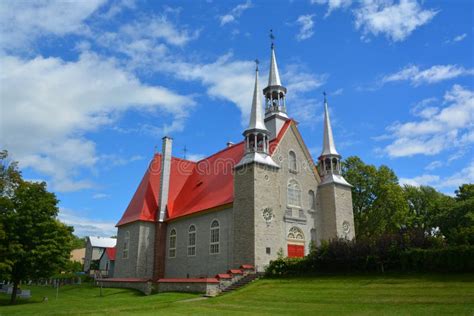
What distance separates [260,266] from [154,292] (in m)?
7.41

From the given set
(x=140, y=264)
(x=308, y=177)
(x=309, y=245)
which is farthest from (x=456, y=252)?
(x=140, y=264)

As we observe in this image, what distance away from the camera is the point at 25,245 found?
84.1ft

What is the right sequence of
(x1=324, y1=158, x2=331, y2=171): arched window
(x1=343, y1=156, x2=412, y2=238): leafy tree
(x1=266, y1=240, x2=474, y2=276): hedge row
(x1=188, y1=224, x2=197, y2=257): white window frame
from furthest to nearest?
(x1=343, y1=156, x2=412, y2=238): leafy tree < (x1=324, y1=158, x2=331, y2=171): arched window < (x1=188, y1=224, x2=197, y2=257): white window frame < (x1=266, y1=240, x2=474, y2=276): hedge row

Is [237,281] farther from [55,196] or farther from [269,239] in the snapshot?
[55,196]

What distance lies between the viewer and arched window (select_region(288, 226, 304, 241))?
28486 millimetres

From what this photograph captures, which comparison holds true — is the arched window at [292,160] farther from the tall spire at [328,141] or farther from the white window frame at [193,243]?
the white window frame at [193,243]

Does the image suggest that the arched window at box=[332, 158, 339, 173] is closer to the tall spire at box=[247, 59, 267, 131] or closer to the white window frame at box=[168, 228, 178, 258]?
the tall spire at box=[247, 59, 267, 131]

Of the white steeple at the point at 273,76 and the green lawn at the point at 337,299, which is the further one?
the white steeple at the point at 273,76

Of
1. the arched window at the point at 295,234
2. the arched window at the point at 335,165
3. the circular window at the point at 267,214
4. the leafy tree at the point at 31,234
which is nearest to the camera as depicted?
the leafy tree at the point at 31,234

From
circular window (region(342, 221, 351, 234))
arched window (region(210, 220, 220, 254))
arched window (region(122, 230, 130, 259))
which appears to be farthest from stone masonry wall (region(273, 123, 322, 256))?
arched window (region(122, 230, 130, 259))

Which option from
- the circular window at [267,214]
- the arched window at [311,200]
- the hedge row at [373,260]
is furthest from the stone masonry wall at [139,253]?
the arched window at [311,200]

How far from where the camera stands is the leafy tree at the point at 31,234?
2481cm

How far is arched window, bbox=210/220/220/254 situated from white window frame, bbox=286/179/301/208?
17.9 feet

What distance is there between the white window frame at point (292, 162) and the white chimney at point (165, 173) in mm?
11022
